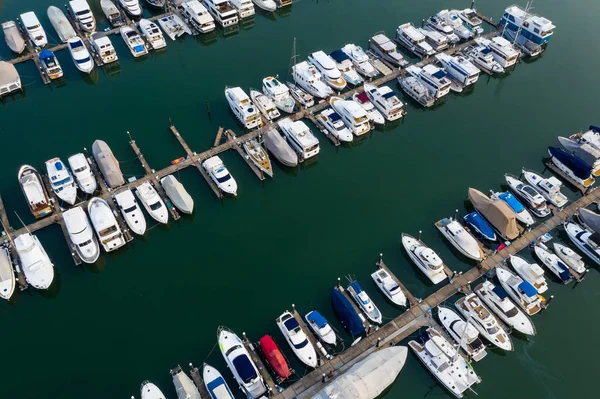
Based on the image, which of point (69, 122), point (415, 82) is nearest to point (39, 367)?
point (69, 122)

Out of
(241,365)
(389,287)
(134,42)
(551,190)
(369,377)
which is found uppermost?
(134,42)

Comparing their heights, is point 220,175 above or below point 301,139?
above

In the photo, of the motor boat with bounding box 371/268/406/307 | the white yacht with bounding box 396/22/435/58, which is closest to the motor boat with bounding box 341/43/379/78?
the white yacht with bounding box 396/22/435/58

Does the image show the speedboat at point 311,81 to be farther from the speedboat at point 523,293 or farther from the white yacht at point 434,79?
the speedboat at point 523,293

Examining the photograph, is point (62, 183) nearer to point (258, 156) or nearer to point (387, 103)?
point (258, 156)

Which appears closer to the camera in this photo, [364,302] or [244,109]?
[364,302]

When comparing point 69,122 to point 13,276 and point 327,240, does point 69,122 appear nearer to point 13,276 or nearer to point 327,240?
point 13,276

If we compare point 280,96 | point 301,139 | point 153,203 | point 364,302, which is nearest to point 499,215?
point 364,302
